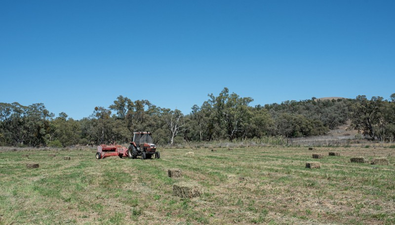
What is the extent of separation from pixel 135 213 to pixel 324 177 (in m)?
9.11

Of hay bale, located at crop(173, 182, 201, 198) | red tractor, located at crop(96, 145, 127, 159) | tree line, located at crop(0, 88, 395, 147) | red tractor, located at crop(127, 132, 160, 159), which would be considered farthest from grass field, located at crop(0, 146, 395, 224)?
tree line, located at crop(0, 88, 395, 147)

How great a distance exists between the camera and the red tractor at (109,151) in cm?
2680

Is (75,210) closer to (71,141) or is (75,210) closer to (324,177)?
(324,177)

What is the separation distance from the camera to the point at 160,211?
8.69 metres

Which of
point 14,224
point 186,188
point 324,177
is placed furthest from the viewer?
point 324,177

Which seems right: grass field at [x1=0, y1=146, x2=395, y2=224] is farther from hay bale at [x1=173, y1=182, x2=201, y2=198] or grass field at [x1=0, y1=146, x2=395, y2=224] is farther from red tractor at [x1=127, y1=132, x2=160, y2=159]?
red tractor at [x1=127, y1=132, x2=160, y2=159]

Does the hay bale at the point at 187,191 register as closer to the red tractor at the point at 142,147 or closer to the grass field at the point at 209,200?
the grass field at the point at 209,200

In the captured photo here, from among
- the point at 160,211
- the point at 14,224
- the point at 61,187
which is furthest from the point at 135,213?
the point at 61,187

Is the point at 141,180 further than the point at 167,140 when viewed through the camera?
No

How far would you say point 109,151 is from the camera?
27.8 metres

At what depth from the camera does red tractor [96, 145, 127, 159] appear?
87.9 ft

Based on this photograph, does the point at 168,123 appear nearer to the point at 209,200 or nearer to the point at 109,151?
the point at 109,151

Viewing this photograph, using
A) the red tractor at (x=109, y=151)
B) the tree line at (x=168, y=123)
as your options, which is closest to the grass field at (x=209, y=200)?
the red tractor at (x=109, y=151)

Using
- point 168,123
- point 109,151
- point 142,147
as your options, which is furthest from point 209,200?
point 168,123
